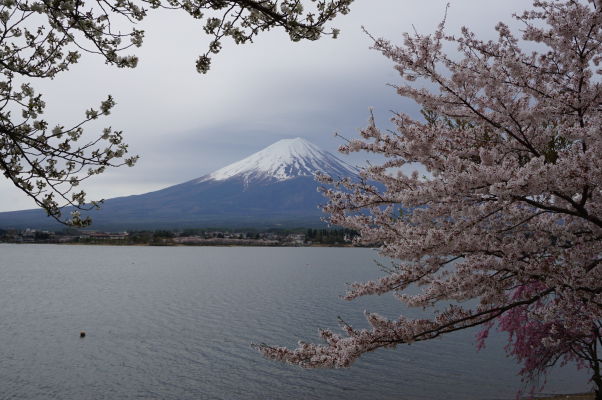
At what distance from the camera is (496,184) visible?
4.25m

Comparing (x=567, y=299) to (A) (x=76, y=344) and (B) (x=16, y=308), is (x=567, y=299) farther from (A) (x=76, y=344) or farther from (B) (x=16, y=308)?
(B) (x=16, y=308)

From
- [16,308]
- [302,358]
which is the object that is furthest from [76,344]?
[302,358]

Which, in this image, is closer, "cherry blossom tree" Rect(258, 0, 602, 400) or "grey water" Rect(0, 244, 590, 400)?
"cherry blossom tree" Rect(258, 0, 602, 400)

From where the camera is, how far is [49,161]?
4.64m

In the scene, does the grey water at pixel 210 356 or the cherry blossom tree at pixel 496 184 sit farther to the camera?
the grey water at pixel 210 356

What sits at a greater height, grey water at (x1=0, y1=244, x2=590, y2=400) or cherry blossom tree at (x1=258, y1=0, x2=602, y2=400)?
cherry blossom tree at (x1=258, y1=0, x2=602, y2=400)

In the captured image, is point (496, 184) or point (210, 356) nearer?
point (496, 184)

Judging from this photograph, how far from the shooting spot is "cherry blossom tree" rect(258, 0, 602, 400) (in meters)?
4.79

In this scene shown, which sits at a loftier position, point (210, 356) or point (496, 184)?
point (496, 184)

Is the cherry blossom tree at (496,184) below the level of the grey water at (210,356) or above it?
above

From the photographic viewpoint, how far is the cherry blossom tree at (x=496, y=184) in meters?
4.79

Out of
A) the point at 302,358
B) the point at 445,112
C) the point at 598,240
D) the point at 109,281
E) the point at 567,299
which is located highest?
the point at 445,112

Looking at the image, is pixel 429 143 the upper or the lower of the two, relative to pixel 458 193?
upper

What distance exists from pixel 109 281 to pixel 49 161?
2511 inches
